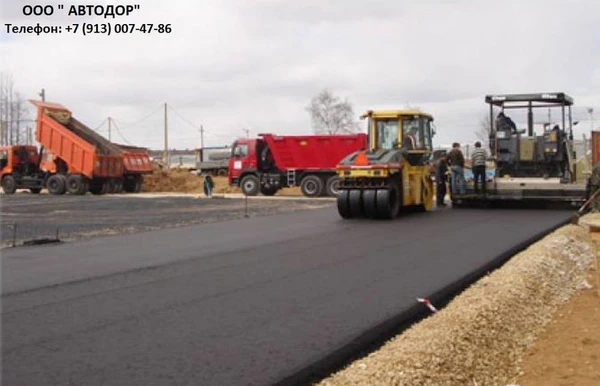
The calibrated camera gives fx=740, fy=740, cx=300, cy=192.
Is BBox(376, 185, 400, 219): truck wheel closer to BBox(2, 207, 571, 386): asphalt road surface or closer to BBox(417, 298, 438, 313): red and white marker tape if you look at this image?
BBox(2, 207, 571, 386): asphalt road surface

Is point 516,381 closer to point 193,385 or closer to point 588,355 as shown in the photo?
point 588,355

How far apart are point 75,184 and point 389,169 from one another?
1811 centimetres

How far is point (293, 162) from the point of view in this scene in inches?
1075

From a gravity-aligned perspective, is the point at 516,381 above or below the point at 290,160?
below

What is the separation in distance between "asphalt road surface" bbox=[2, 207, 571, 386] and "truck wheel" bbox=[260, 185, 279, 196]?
51.5 ft

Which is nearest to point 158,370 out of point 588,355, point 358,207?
point 588,355

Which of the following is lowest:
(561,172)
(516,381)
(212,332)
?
(516,381)

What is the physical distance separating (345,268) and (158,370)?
4223 mm

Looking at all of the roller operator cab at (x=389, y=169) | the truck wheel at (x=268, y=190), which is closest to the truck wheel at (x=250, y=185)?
the truck wheel at (x=268, y=190)

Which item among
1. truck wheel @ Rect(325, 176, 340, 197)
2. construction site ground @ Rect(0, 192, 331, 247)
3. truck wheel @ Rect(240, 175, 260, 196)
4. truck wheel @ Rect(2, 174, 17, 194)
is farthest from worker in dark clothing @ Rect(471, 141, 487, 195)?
truck wheel @ Rect(2, 174, 17, 194)

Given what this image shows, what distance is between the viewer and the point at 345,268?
8.52 m

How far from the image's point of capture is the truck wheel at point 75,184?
29.4 meters

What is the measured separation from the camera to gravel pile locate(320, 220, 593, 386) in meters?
4.81

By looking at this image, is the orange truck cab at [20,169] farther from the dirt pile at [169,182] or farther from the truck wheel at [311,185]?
the truck wheel at [311,185]
